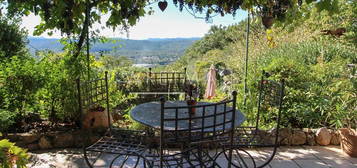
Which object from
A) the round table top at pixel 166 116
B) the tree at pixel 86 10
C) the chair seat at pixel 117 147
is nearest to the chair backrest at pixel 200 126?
the round table top at pixel 166 116

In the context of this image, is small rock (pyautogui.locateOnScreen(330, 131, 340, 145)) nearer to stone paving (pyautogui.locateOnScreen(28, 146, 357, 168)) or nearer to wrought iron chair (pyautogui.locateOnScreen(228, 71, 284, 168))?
stone paving (pyautogui.locateOnScreen(28, 146, 357, 168))

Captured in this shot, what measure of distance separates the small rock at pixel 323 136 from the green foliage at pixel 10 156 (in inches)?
125

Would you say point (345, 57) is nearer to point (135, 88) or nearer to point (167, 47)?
point (135, 88)

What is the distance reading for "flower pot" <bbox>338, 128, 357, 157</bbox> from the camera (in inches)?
113

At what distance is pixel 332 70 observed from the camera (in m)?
3.83

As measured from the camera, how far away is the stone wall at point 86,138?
292 cm

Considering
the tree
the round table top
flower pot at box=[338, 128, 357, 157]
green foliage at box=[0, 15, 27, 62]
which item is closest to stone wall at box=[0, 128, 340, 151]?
flower pot at box=[338, 128, 357, 157]

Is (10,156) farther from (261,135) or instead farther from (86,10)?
(86,10)

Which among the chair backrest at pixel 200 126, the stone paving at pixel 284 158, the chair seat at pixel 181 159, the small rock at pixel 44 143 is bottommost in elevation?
the stone paving at pixel 284 158

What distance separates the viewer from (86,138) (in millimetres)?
3094

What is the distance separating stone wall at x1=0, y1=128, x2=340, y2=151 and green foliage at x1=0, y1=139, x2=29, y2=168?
1.78 m

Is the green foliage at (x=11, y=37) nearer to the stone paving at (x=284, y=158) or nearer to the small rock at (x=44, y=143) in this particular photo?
the small rock at (x=44, y=143)

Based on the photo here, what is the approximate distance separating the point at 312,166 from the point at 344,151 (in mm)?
622

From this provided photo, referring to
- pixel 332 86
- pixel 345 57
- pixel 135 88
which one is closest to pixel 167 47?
pixel 135 88
